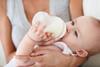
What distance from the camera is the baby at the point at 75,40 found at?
96 cm

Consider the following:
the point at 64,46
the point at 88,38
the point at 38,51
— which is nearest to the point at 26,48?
the point at 38,51

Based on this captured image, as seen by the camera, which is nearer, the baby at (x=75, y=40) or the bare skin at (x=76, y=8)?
the baby at (x=75, y=40)

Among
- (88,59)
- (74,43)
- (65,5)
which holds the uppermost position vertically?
(65,5)

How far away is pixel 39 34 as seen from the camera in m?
0.95

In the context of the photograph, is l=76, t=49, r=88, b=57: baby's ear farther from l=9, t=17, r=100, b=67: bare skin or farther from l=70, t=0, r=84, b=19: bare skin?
l=70, t=0, r=84, b=19: bare skin

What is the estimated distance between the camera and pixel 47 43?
3.24 ft

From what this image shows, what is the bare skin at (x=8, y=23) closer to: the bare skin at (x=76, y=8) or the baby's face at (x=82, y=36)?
the bare skin at (x=76, y=8)

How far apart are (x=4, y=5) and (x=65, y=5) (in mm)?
355

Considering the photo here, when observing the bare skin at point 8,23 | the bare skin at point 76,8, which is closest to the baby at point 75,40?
the bare skin at point 76,8

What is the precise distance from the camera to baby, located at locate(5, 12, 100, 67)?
96cm

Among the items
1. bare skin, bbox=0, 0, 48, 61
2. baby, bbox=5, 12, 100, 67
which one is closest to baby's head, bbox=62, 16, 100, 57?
baby, bbox=5, 12, 100, 67

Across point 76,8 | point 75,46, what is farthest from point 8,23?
point 75,46

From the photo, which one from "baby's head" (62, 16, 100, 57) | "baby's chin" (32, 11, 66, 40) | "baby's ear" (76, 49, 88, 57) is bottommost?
"baby's ear" (76, 49, 88, 57)

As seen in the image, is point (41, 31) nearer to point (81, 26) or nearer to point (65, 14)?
point (81, 26)
